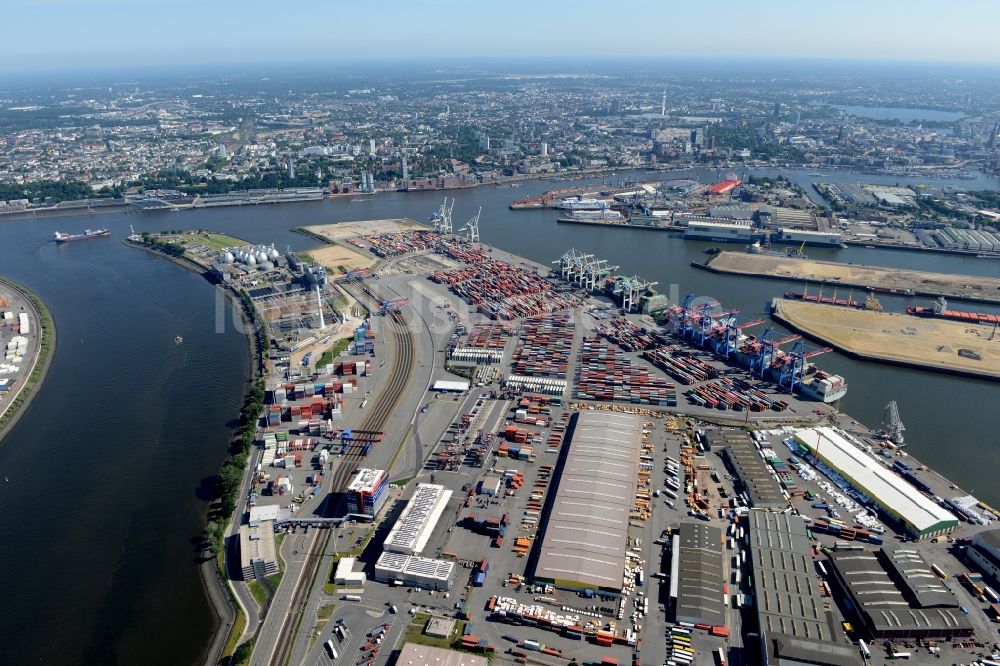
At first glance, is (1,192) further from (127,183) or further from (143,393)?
(143,393)

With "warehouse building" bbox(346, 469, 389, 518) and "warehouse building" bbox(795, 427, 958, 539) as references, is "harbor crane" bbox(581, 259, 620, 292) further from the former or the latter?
"warehouse building" bbox(346, 469, 389, 518)

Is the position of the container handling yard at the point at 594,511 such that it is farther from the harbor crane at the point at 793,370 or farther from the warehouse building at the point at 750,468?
the harbor crane at the point at 793,370

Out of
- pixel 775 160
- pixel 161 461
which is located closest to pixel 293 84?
pixel 775 160

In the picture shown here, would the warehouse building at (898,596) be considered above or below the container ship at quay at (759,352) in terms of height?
below

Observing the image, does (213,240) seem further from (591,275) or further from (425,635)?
(425,635)

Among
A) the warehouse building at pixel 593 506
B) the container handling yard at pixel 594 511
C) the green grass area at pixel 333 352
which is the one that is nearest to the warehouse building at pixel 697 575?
the container handling yard at pixel 594 511

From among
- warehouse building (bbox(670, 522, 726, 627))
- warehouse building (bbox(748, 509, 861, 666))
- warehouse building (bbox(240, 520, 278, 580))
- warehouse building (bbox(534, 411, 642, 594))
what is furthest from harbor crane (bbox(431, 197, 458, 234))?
warehouse building (bbox(748, 509, 861, 666))
